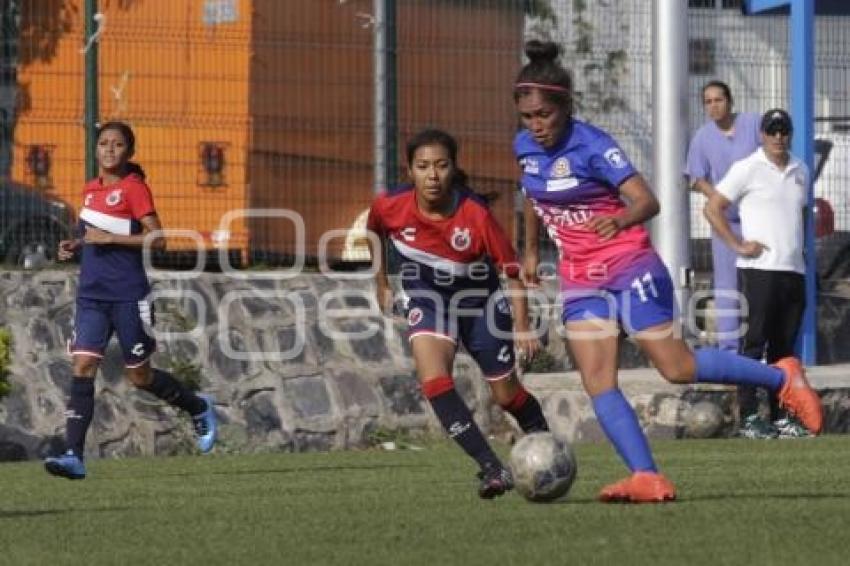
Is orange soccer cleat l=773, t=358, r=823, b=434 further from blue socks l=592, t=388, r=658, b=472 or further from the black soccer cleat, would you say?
the black soccer cleat

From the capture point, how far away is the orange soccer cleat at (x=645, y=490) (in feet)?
32.0

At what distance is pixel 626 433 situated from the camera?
9.88 m

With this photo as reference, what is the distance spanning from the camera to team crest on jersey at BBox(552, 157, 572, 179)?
32.6 feet

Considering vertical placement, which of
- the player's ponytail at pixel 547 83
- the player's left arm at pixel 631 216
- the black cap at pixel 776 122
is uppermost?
the player's ponytail at pixel 547 83

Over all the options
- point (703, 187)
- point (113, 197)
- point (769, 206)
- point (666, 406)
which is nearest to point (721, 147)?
point (703, 187)

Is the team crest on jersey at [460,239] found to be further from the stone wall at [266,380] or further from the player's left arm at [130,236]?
the stone wall at [266,380]

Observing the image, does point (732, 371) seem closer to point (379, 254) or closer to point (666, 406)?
point (379, 254)

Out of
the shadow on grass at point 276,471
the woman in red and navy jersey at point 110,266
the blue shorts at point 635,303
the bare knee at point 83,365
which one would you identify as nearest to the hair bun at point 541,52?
the blue shorts at point 635,303

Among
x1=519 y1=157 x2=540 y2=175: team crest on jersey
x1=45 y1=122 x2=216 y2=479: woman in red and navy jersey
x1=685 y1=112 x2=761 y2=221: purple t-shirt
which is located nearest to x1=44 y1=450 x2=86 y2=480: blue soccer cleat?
x1=45 y1=122 x2=216 y2=479: woman in red and navy jersey

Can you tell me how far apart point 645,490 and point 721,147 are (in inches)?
286

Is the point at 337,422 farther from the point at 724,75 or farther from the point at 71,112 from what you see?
the point at 724,75

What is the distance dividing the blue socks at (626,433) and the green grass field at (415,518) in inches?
10.1

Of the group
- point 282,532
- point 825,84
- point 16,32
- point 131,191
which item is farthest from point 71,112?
point 282,532

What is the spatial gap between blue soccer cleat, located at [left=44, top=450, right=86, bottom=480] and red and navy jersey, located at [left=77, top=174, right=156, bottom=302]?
3.27ft
